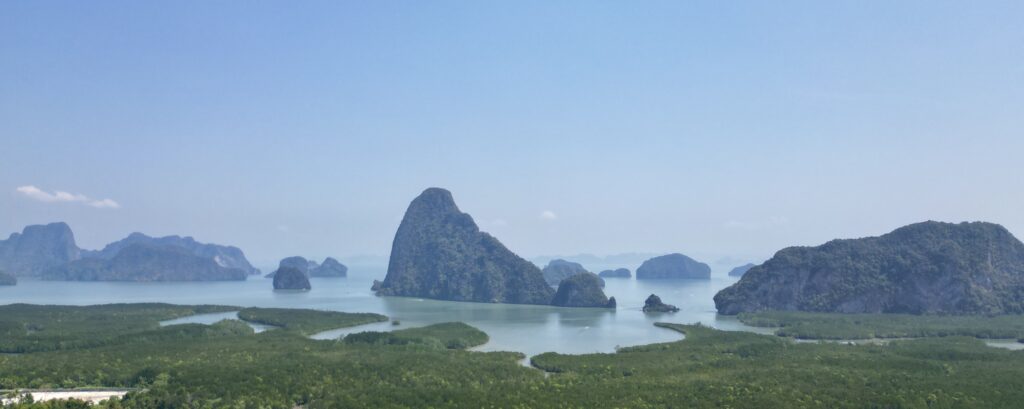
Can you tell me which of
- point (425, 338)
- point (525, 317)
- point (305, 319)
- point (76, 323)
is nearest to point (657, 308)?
point (525, 317)

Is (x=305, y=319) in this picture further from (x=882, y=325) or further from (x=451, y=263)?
(x=882, y=325)

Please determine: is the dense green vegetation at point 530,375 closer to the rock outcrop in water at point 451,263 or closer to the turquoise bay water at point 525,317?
the turquoise bay water at point 525,317

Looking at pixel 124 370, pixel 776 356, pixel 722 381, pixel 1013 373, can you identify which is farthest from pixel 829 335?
pixel 124 370

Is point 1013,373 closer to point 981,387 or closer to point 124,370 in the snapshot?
point 981,387

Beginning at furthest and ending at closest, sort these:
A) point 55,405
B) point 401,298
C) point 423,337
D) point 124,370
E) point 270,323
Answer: point 401,298
point 270,323
point 423,337
point 124,370
point 55,405

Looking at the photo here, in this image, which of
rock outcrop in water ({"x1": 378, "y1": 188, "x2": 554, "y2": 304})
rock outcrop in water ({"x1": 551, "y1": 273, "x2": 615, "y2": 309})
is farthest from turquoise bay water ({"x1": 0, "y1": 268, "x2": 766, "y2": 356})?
rock outcrop in water ({"x1": 378, "y1": 188, "x2": 554, "y2": 304})

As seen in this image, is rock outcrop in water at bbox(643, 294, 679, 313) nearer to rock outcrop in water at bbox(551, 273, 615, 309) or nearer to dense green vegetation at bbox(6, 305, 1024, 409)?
rock outcrop in water at bbox(551, 273, 615, 309)

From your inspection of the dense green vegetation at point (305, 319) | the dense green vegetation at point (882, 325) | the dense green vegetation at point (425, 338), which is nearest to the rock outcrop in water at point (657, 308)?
the dense green vegetation at point (882, 325)
